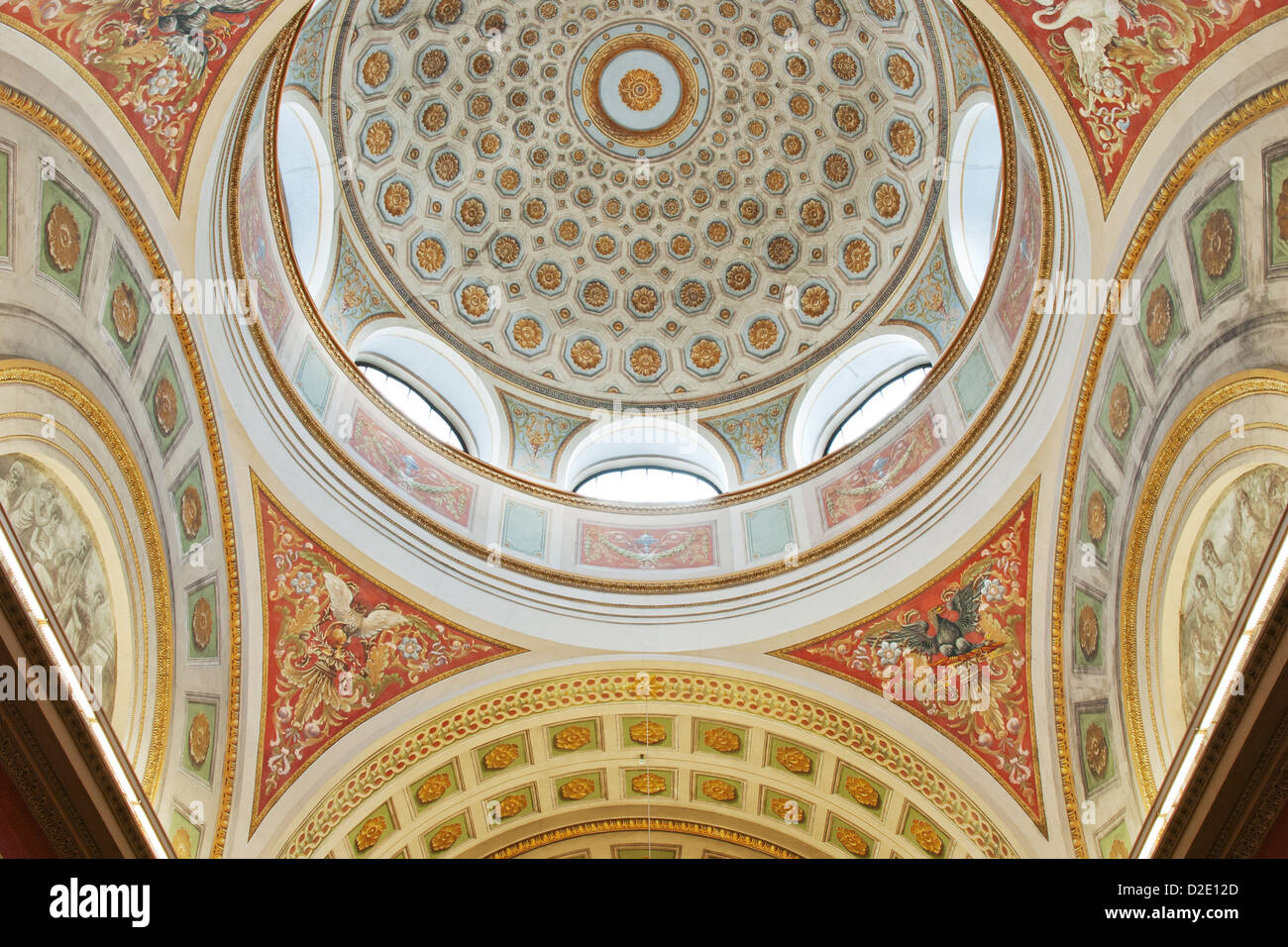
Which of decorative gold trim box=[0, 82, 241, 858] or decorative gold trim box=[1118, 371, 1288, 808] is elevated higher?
decorative gold trim box=[0, 82, 241, 858]

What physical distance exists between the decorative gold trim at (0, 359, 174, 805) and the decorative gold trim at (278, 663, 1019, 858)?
275cm

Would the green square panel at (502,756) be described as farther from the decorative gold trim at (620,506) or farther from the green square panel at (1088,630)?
the green square panel at (1088,630)

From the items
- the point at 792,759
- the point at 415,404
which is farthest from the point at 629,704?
the point at 415,404

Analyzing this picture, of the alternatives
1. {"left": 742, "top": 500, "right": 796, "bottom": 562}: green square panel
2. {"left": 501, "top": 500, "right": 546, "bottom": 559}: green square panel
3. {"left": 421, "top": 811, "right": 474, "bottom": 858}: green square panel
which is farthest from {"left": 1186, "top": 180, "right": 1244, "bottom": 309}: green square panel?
{"left": 421, "top": 811, "right": 474, "bottom": 858}: green square panel

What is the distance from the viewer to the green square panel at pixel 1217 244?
9227mm

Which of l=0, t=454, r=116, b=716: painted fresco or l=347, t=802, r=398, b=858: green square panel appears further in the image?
l=347, t=802, r=398, b=858: green square panel

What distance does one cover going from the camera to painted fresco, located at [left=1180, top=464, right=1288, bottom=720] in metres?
9.51

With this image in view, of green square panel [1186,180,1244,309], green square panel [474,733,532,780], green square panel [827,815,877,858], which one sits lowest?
green square panel [827,815,877,858]

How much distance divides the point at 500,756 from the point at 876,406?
7860 mm

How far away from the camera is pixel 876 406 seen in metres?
18.3

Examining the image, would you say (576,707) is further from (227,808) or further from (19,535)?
(19,535)

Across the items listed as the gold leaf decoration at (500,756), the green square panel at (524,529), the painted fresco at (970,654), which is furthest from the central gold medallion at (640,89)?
the gold leaf decoration at (500,756)

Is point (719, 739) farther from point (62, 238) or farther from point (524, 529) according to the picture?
point (62, 238)

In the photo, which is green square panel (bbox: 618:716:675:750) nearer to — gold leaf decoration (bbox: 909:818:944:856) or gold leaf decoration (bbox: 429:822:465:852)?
gold leaf decoration (bbox: 429:822:465:852)
